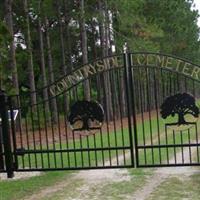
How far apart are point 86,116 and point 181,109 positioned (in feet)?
5.90

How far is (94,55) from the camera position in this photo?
41.7 m

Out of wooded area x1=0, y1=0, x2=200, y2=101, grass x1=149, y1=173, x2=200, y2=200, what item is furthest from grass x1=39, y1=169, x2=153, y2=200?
wooded area x1=0, y1=0, x2=200, y2=101

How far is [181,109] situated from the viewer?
10211 mm

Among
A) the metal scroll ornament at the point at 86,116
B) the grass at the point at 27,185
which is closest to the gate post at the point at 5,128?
the grass at the point at 27,185

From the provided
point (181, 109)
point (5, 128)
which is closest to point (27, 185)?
point (5, 128)

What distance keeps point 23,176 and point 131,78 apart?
133 inches

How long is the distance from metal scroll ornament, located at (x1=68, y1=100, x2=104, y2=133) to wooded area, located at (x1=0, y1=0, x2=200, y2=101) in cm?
1216

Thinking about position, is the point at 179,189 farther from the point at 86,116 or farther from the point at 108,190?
the point at 86,116

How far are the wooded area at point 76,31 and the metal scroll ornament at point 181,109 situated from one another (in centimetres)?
1308

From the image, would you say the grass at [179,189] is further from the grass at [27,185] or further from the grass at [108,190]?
the grass at [27,185]

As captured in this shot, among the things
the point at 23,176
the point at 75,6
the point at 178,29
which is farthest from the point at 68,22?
the point at 23,176

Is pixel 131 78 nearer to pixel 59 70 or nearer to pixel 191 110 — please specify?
pixel 191 110

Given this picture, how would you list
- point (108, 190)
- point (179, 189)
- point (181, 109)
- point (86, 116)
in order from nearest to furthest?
point (179, 189) < point (108, 190) < point (181, 109) < point (86, 116)

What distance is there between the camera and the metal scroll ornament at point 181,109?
1017 cm
